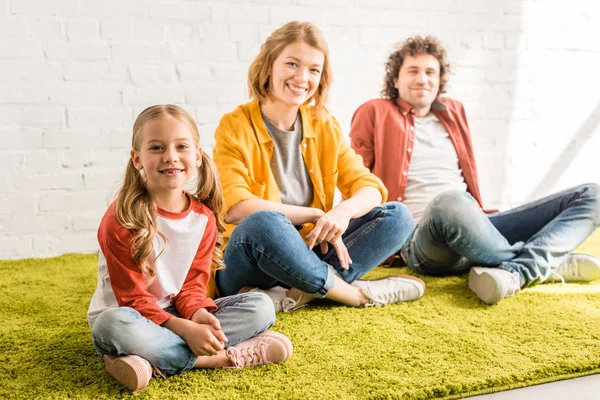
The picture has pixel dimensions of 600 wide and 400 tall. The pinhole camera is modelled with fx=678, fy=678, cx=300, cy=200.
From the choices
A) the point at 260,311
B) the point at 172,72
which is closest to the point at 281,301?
the point at 260,311

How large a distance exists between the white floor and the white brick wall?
1628mm

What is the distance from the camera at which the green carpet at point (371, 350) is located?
132 cm

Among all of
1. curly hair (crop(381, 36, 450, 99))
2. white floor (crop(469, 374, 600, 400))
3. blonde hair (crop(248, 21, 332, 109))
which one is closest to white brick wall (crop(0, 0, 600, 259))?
curly hair (crop(381, 36, 450, 99))

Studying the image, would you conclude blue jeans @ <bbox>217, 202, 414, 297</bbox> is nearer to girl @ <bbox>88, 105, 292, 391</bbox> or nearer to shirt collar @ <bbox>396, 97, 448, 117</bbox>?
girl @ <bbox>88, 105, 292, 391</bbox>

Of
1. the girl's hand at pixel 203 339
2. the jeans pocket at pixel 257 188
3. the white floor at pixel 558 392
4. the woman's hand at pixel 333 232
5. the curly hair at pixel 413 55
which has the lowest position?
the white floor at pixel 558 392

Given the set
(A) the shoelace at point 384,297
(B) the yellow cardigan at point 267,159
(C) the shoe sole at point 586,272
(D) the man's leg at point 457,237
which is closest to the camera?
(B) the yellow cardigan at point 267,159

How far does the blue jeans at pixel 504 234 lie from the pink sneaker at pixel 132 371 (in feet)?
3.35

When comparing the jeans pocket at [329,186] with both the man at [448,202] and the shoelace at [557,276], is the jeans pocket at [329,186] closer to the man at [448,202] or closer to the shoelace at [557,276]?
the man at [448,202]

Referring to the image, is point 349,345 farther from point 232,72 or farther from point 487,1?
point 487,1

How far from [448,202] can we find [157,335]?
3.30ft

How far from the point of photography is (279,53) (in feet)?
5.92

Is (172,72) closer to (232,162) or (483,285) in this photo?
(232,162)

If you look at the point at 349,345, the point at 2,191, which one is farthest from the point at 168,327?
the point at 2,191

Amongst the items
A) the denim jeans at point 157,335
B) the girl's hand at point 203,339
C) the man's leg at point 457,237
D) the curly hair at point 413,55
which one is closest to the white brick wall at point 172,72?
the curly hair at point 413,55
